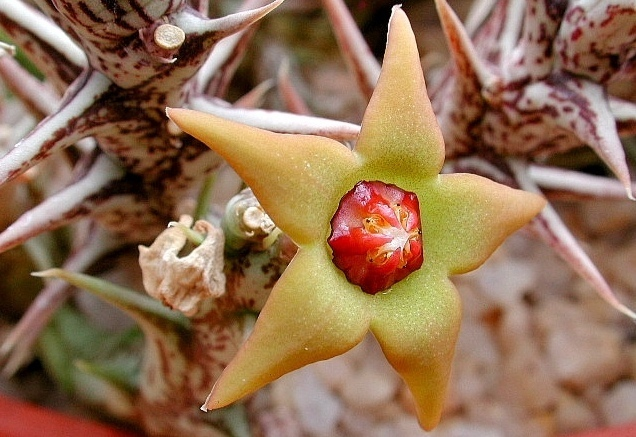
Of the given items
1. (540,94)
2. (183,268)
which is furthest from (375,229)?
(540,94)

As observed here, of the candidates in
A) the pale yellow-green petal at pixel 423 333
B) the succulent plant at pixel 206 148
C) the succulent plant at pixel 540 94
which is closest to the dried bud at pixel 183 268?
the succulent plant at pixel 206 148

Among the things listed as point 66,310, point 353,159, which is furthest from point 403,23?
point 66,310

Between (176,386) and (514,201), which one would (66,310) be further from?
(514,201)

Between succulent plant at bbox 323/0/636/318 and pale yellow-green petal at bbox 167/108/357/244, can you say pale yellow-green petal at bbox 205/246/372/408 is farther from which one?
succulent plant at bbox 323/0/636/318

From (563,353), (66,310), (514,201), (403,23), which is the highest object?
(403,23)

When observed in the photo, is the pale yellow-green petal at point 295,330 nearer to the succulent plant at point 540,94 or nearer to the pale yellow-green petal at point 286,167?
the pale yellow-green petal at point 286,167

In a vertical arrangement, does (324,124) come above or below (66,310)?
above
